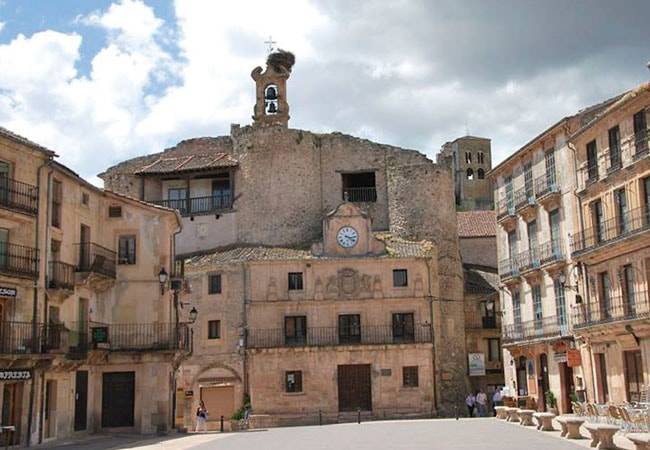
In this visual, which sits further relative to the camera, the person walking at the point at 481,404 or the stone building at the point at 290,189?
the stone building at the point at 290,189

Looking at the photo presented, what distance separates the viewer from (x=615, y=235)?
30.6 m

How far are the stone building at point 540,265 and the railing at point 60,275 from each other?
63.9 ft

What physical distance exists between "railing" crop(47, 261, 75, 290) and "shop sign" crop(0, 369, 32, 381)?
3.35 m

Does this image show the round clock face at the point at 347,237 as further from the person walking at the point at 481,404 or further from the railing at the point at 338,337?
the person walking at the point at 481,404

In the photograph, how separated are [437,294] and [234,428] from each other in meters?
13.8

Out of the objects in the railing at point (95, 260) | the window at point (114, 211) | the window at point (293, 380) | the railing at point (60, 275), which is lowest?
the window at point (293, 380)

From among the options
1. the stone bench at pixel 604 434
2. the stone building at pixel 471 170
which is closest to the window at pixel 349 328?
the stone bench at pixel 604 434

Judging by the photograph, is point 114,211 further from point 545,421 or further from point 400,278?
point 545,421

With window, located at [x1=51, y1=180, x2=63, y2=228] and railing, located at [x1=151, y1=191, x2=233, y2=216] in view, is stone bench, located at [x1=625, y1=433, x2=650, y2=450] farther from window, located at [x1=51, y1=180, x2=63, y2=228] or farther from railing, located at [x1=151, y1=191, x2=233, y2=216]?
railing, located at [x1=151, y1=191, x2=233, y2=216]

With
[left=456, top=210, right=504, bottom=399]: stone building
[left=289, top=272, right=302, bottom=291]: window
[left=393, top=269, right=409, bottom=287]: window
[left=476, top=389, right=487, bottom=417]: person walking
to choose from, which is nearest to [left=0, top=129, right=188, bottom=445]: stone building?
[left=289, top=272, right=302, bottom=291]: window

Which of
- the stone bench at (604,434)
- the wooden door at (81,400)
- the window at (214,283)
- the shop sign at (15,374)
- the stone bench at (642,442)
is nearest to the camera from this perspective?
the stone bench at (642,442)

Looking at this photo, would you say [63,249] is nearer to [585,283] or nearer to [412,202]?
[585,283]

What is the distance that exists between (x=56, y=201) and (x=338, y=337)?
1927cm

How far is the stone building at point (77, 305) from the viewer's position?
26.7 meters
